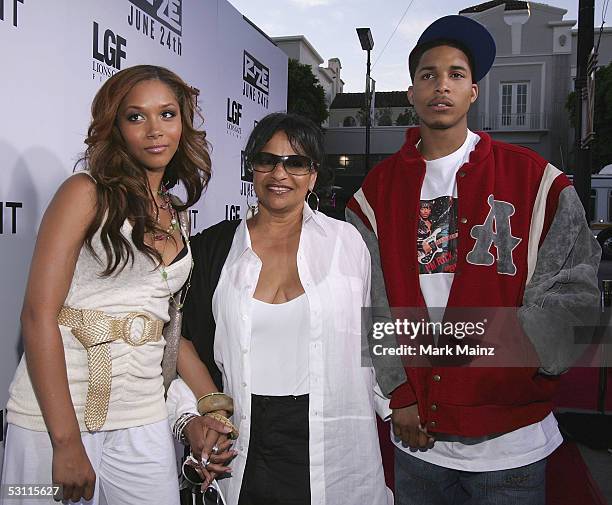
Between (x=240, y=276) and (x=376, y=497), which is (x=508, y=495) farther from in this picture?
(x=240, y=276)

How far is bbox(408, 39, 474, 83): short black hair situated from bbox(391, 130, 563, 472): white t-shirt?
0.29m

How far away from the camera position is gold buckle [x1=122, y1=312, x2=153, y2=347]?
6.01 feet

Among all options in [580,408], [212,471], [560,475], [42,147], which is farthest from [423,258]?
[580,408]

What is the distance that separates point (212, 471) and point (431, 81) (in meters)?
1.51

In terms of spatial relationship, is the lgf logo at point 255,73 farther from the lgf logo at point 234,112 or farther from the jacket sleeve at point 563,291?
the jacket sleeve at point 563,291

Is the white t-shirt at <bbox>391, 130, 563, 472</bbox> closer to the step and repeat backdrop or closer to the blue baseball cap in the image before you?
the blue baseball cap

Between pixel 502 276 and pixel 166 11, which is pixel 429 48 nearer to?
pixel 502 276

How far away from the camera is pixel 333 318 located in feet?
6.72

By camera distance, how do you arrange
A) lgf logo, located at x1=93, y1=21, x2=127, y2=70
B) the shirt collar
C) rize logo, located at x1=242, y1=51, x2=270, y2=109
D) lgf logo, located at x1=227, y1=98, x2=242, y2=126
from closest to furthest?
the shirt collar
lgf logo, located at x1=93, y1=21, x2=127, y2=70
lgf logo, located at x1=227, y1=98, x2=242, y2=126
rize logo, located at x1=242, y1=51, x2=270, y2=109

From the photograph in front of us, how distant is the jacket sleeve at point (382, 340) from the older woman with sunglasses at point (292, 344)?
0.03m

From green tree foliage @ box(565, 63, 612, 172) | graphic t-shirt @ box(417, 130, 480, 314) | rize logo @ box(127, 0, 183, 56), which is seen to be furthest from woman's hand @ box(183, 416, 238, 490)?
green tree foliage @ box(565, 63, 612, 172)

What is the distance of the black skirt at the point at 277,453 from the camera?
199 centimetres

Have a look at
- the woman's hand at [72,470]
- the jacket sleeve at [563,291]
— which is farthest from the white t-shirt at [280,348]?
the jacket sleeve at [563,291]

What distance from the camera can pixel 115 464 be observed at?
1.87 metres
